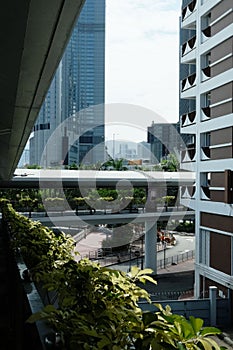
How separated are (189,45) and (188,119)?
6.87 feet

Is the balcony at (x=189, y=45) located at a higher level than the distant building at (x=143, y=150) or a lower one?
higher

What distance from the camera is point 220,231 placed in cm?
1015

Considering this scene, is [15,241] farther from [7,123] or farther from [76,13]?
[76,13]

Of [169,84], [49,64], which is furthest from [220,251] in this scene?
[169,84]

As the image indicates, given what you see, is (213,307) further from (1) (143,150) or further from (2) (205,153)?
(1) (143,150)

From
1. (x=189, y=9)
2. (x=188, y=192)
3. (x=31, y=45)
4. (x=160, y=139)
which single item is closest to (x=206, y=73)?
(x=189, y=9)

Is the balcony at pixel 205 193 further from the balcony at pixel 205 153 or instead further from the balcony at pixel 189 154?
the balcony at pixel 189 154

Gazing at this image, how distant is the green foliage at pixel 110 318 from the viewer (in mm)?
827

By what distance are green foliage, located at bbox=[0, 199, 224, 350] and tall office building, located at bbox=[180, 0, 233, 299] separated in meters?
8.48

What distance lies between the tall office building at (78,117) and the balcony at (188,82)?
2.83 m

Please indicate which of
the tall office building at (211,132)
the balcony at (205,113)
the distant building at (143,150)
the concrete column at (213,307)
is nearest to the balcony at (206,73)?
the tall office building at (211,132)

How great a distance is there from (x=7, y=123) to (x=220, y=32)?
27.0 ft

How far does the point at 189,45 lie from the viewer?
11.9 metres

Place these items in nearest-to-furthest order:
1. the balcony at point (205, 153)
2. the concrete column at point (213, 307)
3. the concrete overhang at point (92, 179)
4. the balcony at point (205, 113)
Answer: the concrete column at point (213, 307) → the balcony at point (205, 113) → the balcony at point (205, 153) → the concrete overhang at point (92, 179)
